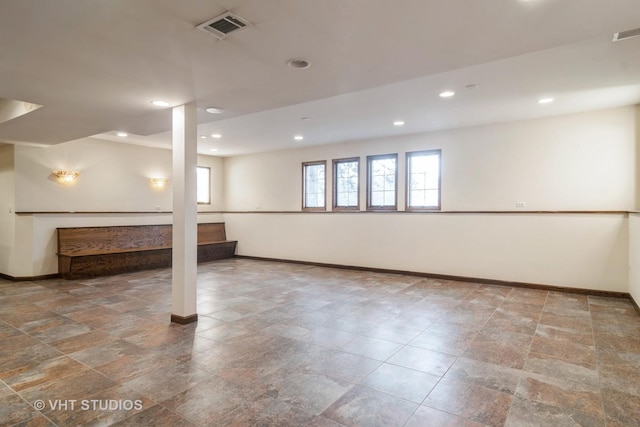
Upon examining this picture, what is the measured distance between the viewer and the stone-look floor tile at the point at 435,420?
6.64ft

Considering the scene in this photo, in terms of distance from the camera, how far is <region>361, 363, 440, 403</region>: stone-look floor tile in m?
2.37

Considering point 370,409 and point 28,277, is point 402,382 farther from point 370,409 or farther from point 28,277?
point 28,277

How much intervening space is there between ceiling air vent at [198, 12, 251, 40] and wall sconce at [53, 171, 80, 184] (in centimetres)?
589

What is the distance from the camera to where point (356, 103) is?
4.68 m

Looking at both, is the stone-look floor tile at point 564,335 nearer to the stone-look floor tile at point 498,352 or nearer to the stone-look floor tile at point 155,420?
the stone-look floor tile at point 498,352

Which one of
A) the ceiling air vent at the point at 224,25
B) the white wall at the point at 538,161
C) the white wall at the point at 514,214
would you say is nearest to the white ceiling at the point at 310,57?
the ceiling air vent at the point at 224,25

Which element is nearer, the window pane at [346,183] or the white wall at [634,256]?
the white wall at [634,256]

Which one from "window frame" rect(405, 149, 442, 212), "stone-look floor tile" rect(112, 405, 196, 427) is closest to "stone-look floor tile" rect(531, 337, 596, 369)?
"stone-look floor tile" rect(112, 405, 196, 427)

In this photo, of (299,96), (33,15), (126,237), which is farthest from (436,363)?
(126,237)

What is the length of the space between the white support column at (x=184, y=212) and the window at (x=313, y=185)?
4227 millimetres

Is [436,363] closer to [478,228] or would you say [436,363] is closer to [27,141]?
[478,228]

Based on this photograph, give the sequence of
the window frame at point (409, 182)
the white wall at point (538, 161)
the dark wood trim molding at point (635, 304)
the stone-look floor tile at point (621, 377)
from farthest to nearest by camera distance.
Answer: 1. the window frame at point (409, 182)
2. the white wall at point (538, 161)
3. the dark wood trim molding at point (635, 304)
4. the stone-look floor tile at point (621, 377)

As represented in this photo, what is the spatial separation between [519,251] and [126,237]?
748 centimetres

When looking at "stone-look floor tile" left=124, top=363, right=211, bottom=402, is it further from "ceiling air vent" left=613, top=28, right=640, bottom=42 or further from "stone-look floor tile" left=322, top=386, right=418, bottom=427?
"ceiling air vent" left=613, top=28, right=640, bottom=42
